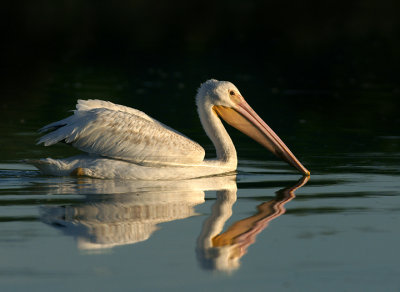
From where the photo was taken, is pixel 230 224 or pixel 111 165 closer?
pixel 230 224

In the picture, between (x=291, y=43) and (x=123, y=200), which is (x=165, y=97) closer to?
(x=123, y=200)

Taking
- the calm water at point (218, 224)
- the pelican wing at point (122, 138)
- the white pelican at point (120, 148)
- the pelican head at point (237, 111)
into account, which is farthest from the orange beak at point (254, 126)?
the pelican wing at point (122, 138)

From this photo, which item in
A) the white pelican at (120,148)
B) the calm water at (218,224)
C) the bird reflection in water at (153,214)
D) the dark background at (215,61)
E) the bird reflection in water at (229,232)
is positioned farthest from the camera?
the dark background at (215,61)

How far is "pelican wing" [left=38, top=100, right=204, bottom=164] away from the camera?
8.23m

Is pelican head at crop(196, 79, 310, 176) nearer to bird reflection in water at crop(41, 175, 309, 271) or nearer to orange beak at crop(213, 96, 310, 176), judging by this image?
orange beak at crop(213, 96, 310, 176)

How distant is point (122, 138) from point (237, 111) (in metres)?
1.29

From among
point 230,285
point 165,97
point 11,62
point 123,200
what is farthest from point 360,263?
point 11,62

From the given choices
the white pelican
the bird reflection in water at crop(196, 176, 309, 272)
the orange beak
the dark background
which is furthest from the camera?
the dark background

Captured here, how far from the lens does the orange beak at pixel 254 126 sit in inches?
349

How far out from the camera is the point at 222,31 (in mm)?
29484

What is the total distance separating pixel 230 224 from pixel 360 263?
3.88 feet

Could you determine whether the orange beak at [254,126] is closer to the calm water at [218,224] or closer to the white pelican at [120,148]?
the calm water at [218,224]

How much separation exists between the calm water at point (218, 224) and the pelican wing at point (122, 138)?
345 millimetres

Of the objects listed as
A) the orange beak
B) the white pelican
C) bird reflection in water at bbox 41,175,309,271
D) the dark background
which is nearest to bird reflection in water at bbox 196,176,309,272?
bird reflection in water at bbox 41,175,309,271
